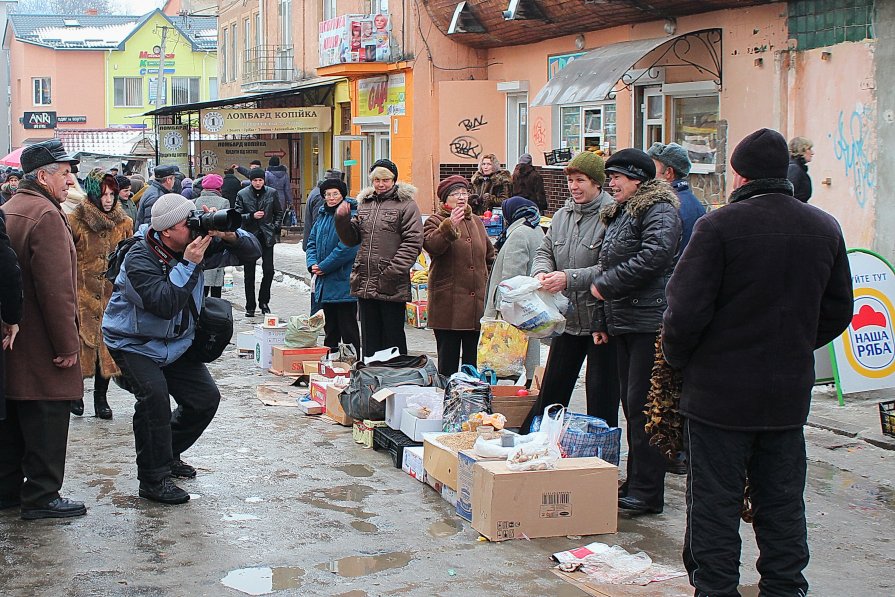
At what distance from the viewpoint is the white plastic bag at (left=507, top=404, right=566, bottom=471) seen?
6.14 m

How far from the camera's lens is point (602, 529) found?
6273 mm

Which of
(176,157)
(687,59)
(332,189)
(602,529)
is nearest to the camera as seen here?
(602,529)

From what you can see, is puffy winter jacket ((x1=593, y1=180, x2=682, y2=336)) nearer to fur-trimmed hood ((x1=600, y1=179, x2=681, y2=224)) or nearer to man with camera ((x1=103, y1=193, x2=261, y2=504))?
fur-trimmed hood ((x1=600, y1=179, x2=681, y2=224))

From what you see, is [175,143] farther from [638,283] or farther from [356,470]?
[638,283]

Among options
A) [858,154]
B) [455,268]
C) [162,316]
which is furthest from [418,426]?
[858,154]

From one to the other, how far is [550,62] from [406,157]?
15.0 ft

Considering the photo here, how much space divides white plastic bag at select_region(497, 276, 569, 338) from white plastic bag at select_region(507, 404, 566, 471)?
1.90 ft

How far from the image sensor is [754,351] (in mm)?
4707

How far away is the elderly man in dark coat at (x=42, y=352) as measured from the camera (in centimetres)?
636

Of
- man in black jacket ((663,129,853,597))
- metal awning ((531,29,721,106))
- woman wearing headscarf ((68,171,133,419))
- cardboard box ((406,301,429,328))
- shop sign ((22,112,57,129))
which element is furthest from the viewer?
shop sign ((22,112,57,129))

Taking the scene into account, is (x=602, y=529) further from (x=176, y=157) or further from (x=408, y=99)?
(x=176, y=157)

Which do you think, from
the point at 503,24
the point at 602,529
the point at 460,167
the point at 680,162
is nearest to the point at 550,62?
A: the point at 503,24

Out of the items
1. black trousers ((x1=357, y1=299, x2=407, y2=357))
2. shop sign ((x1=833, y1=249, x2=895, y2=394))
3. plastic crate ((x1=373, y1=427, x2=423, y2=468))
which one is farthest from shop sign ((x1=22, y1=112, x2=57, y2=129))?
plastic crate ((x1=373, y1=427, x2=423, y2=468))

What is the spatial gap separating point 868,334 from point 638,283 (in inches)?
163
